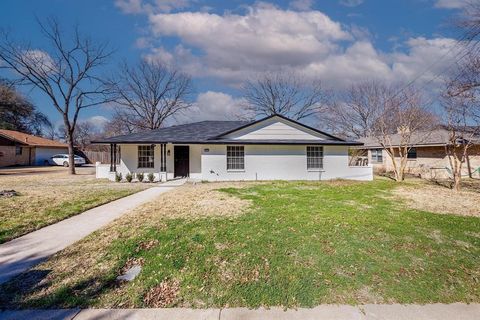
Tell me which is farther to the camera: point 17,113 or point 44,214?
point 17,113

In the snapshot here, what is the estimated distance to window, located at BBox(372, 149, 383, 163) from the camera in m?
25.2

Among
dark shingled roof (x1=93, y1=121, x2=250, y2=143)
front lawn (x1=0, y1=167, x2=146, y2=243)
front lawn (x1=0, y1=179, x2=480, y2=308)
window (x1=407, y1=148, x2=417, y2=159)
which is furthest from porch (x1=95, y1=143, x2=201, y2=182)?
window (x1=407, y1=148, x2=417, y2=159)

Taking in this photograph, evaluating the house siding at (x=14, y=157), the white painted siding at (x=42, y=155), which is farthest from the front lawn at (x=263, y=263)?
the white painted siding at (x=42, y=155)

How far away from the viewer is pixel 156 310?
122 inches

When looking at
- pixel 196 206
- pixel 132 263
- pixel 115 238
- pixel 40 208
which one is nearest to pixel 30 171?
pixel 40 208

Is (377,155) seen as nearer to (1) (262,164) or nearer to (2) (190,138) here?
(1) (262,164)

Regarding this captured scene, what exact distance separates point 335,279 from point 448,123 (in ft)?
45.7

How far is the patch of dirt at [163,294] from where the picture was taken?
325 cm

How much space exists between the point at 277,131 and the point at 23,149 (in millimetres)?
32676

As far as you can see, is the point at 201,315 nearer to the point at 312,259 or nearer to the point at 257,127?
the point at 312,259

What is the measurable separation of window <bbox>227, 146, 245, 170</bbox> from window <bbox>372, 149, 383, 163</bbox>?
609 inches

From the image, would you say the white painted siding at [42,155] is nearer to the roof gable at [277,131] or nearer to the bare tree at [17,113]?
the bare tree at [17,113]

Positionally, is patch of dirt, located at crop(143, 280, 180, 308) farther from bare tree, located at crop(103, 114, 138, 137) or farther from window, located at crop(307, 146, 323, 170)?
bare tree, located at crop(103, 114, 138, 137)

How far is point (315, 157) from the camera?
55.9 ft
